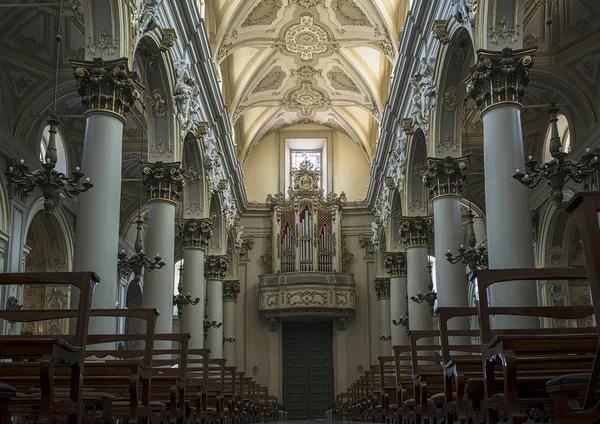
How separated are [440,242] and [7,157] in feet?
33.4

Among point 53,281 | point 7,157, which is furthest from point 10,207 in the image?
point 53,281

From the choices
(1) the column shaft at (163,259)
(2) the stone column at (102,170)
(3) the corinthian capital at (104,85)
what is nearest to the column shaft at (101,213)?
(2) the stone column at (102,170)

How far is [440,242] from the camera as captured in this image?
15461 mm

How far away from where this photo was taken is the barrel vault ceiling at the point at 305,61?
2200 centimetres

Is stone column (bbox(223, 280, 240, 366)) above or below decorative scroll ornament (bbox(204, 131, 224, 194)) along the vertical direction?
below

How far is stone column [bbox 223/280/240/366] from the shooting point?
2911 centimetres

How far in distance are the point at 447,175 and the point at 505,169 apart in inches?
185

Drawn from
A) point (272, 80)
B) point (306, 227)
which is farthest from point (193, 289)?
point (306, 227)

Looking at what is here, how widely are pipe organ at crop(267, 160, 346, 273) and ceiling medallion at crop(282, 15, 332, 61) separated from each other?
6.48 meters

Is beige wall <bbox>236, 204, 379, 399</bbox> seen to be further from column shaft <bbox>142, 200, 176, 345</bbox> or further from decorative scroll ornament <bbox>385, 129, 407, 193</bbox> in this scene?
column shaft <bbox>142, 200, 176, 345</bbox>

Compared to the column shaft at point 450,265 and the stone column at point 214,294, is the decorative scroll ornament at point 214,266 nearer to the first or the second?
the stone column at point 214,294

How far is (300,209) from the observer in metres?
30.6

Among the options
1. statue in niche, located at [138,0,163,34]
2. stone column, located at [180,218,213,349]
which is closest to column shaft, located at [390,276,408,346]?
stone column, located at [180,218,213,349]

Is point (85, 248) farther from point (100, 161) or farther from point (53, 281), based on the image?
point (53, 281)
